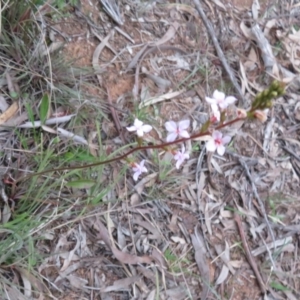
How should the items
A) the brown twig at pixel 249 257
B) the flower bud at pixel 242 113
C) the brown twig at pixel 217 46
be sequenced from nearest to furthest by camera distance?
the flower bud at pixel 242 113
the brown twig at pixel 249 257
the brown twig at pixel 217 46

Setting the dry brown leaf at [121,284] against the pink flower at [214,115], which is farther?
the dry brown leaf at [121,284]

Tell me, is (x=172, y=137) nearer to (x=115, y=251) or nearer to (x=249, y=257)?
(x=115, y=251)

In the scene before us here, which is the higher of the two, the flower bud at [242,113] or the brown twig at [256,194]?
the flower bud at [242,113]

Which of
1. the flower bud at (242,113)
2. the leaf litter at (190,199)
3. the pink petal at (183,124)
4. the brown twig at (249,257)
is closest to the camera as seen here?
the flower bud at (242,113)

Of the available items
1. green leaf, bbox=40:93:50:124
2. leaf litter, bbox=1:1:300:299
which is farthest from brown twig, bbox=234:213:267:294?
green leaf, bbox=40:93:50:124

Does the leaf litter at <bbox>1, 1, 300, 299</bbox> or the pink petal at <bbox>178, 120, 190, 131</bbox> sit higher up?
the pink petal at <bbox>178, 120, 190, 131</bbox>

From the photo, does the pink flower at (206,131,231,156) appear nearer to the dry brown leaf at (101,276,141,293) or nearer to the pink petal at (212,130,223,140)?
the pink petal at (212,130,223,140)

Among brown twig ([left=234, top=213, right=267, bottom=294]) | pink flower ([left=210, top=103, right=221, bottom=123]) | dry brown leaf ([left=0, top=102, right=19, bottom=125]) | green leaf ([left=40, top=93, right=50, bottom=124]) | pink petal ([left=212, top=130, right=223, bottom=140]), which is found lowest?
brown twig ([left=234, top=213, right=267, bottom=294])

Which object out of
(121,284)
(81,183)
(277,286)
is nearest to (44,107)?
(81,183)

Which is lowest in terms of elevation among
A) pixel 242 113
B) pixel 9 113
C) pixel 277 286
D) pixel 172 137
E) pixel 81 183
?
pixel 277 286

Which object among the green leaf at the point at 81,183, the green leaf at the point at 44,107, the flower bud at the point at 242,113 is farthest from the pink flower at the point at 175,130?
the green leaf at the point at 44,107

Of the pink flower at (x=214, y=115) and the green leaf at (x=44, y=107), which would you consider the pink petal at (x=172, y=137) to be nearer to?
the pink flower at (x=214, y=115)

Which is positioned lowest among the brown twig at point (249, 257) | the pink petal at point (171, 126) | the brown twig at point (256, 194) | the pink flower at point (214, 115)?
the brown twig at point (249, 257)

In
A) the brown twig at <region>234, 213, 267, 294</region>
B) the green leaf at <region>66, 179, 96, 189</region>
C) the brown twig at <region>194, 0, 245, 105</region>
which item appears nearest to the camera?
the green leaf at <region>66, 179, 96, 189</region>
